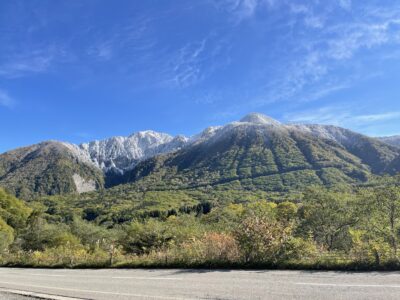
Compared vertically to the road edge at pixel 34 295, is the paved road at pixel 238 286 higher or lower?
higher

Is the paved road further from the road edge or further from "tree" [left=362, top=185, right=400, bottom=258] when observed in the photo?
"tree" [left=362, top=185, right=400, bottom=258]

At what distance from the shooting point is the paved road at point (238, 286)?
8.93 metres

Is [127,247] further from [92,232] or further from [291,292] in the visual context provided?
[92,232]

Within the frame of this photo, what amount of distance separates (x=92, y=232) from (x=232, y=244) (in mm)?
45182

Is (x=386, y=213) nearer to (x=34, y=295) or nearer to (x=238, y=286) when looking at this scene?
(x=238, y=286)

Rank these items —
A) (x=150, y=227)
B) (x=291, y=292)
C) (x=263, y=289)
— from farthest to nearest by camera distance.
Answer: (x=150, y=227), (x=263, y=289), (x=291, y=292)

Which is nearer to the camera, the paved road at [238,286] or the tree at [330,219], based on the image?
the paved road at [238,286]

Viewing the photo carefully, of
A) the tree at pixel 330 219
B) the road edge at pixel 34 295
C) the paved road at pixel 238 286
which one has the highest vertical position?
the tree at pixel 330 219

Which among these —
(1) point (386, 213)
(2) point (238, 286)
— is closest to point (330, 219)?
(1) point (386, 213)

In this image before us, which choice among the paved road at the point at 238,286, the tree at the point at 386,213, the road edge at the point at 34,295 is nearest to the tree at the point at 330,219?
the tree at the point at 386,213

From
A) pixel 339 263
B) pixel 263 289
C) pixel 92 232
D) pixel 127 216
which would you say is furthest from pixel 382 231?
pixel 127 216

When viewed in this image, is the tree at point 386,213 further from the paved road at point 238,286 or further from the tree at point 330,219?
the tree at point 330,219

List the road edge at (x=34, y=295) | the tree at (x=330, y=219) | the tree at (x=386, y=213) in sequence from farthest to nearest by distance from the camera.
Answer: the tree at (x=330, y=219)
the tree at (x=386, y=213)
the road edge at (x=34, y=295)

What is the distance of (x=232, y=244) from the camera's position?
1596 cm
